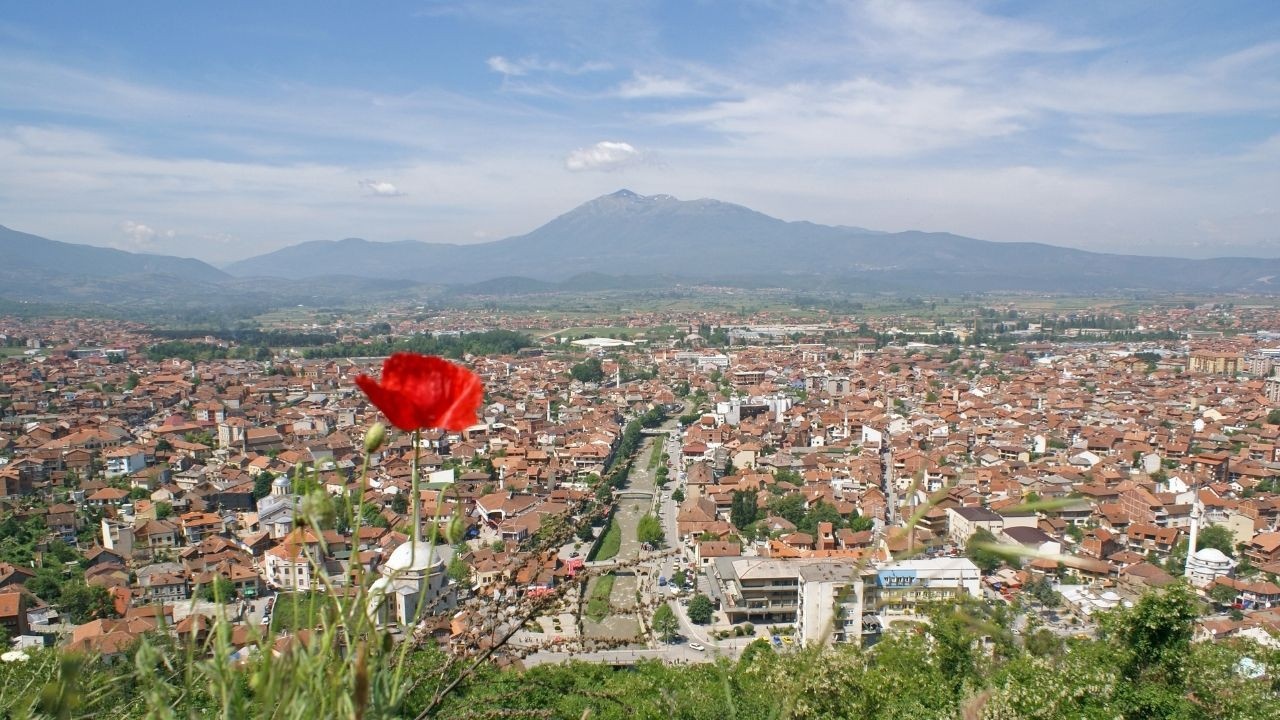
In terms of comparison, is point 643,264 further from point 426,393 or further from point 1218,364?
point 426,393

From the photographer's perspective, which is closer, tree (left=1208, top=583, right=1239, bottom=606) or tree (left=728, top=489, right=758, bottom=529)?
tree (left=1208, top=583, right=1239, bottom=606)

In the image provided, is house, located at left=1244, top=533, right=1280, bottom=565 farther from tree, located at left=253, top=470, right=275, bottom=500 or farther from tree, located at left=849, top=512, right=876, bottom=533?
tree, located at left=253, top=470, right=275, bottom=500

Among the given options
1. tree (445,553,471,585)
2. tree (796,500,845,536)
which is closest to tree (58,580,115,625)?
tree (445,553,471,585)

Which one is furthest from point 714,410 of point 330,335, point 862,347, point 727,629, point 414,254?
point 414,254

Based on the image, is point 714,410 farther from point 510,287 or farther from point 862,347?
point 510,287

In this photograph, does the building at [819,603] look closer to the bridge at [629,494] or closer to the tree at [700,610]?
the tree at [700,610]
